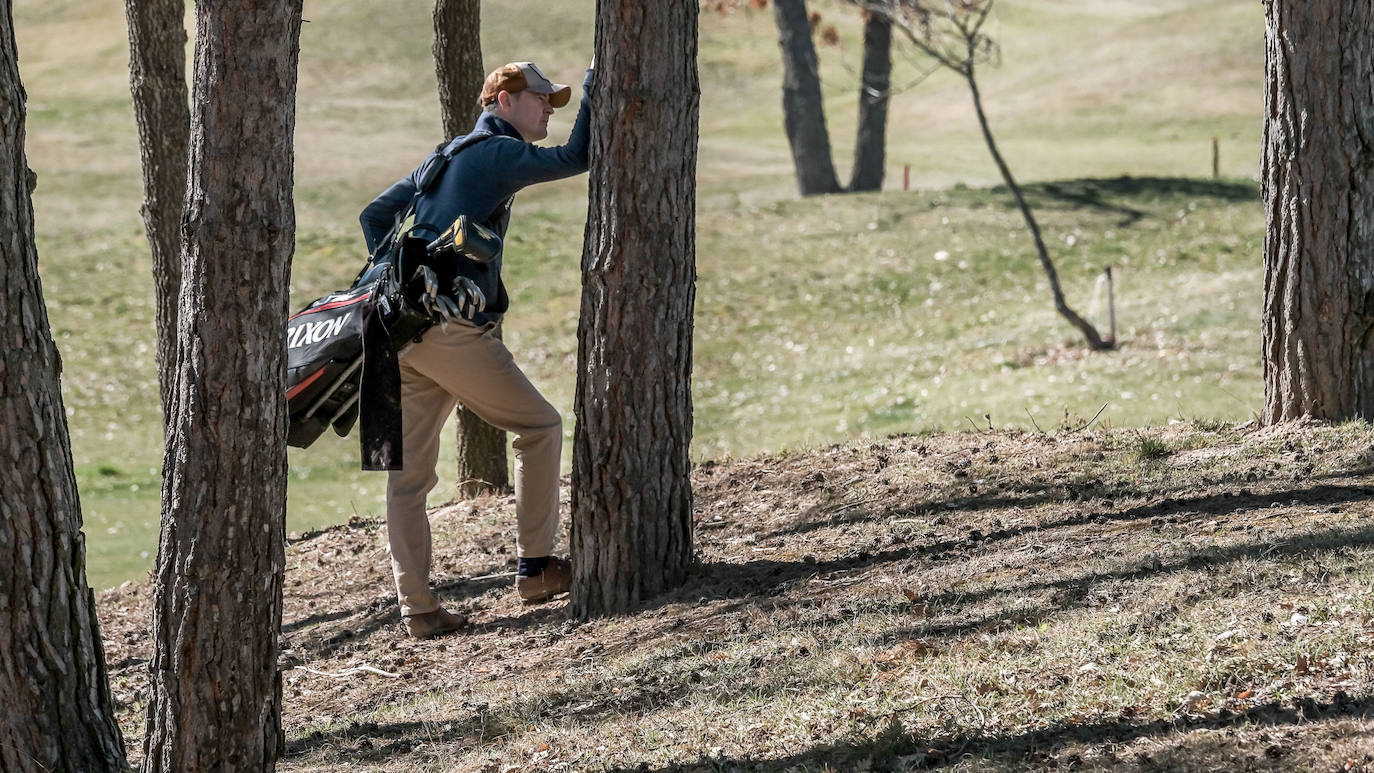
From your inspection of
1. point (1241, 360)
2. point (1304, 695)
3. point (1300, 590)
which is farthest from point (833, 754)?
point (1241, 360)

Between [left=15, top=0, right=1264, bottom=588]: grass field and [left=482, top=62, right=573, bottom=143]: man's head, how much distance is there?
3138mm

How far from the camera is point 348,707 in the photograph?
5531 millimetres

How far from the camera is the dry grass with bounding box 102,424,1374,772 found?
4043 millimetres

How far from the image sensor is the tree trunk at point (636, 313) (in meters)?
5.46

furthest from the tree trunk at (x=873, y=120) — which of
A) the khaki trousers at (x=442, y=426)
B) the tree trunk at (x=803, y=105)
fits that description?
the khaki trousers at (x=442, y=426)

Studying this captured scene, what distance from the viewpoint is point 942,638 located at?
15.9 ft

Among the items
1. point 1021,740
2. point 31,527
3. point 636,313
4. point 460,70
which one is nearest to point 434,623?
point 636,313

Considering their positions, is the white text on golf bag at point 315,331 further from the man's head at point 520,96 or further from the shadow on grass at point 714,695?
the shadow on grass at point 714,695

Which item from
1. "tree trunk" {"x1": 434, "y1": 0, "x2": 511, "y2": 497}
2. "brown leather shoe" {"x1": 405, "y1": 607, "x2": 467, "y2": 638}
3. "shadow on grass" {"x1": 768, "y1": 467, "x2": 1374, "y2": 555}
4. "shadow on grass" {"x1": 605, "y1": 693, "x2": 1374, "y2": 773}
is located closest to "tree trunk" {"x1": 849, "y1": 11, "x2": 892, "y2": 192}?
"tree trunk" {"x1": 434, "y1": 0, "x2": 511, "y2": 497}

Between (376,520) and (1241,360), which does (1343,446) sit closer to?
(376,520)

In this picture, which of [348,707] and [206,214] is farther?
[348,707]

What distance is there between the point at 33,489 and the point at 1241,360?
38.3 feet

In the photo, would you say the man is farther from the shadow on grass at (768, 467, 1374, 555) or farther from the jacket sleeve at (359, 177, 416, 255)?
the shadow on grass at (768, 467, 1374, 555)

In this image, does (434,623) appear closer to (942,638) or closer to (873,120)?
Answer: (942,638)
